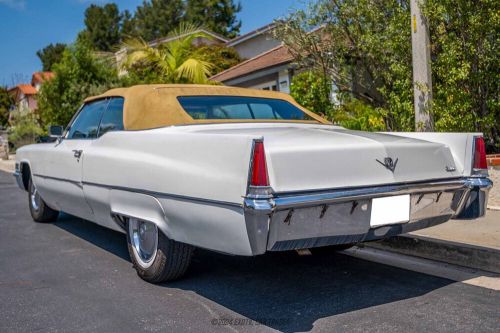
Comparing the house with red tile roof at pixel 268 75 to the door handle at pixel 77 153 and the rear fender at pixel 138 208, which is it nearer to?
the door handle at pixel 77 153

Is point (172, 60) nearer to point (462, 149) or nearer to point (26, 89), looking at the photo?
point (462, 149)

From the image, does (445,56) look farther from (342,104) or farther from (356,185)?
(356,185)

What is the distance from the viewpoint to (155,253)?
4.25 m

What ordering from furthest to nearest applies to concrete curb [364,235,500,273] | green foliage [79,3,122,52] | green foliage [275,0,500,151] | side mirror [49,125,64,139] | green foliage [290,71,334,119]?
green foliage [79,3,122,52] < green foliage [290,71,334,119] < green foliage [275,0,500,151] < side mirror [49,125,64,139] < concrete curb [364,235,500,273]

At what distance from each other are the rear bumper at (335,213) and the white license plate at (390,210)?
0.04 m

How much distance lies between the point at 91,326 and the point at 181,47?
1643cm

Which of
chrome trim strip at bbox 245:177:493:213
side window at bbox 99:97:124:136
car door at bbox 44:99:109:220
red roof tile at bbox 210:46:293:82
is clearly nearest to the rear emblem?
chrome trim strip at bbox 245:177:493:213

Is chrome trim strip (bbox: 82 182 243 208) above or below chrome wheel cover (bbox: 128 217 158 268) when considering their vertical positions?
above

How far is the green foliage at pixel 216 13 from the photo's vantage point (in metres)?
53.8

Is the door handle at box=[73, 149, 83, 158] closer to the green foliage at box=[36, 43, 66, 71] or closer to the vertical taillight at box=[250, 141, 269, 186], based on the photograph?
the vertical taillight at box=[250, 141, 269, 186]

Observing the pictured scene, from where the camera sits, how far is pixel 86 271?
16.1 ft

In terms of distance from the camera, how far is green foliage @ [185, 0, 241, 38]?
176 ft

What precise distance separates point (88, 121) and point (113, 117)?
615mm

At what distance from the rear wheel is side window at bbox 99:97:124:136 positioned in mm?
2396
